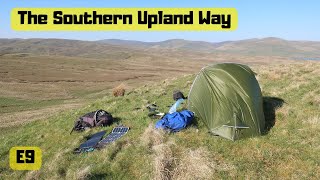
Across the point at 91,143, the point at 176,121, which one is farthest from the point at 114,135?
the point at 176,121

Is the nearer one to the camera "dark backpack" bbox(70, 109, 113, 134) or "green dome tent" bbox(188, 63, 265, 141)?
"green dome tent" bbox(188, 63, 265, 141)

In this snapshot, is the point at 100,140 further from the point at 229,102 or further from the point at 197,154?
the point at 229,102

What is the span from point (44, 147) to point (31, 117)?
60.1ft

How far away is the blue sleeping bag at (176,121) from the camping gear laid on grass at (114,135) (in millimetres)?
1886

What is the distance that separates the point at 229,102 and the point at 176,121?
239cm

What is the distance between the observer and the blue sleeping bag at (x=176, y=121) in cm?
1366

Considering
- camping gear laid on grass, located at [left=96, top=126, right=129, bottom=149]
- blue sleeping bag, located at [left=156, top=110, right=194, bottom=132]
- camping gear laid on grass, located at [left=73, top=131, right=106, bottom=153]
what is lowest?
camping gear laid on grass, located at [left=73, top=131, right=106, bottom=153]

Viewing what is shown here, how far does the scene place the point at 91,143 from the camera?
46.6ft

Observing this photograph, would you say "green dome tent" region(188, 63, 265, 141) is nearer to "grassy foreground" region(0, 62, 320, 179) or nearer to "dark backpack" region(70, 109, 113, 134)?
"grassy foreground" region(0, 62, 320, 179)

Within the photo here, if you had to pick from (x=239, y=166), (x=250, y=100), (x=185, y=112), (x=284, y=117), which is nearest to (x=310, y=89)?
(x=284, y=117)

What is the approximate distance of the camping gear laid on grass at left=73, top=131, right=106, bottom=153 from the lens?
1363 cm

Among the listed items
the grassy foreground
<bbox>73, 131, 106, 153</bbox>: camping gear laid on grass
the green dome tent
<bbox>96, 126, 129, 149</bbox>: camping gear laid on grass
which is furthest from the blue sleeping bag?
<bbox>73, 131, 106, 153</bbox>: camping gear laid on grass

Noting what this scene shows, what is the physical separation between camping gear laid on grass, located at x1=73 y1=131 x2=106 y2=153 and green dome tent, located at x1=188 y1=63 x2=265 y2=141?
448cm

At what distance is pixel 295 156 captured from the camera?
1075 cm
